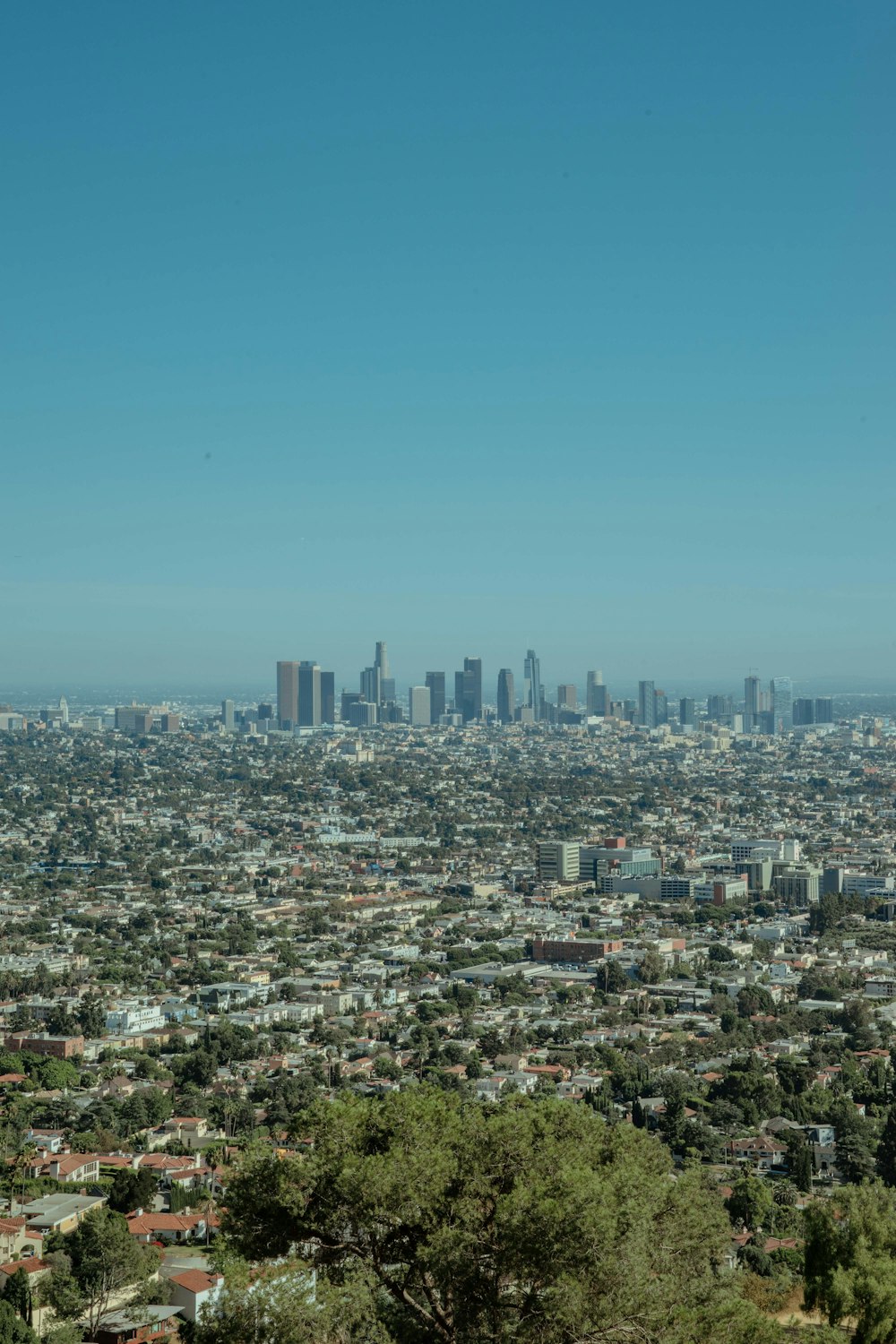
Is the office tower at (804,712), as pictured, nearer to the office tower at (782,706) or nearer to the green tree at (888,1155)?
the office tower at (782,706)

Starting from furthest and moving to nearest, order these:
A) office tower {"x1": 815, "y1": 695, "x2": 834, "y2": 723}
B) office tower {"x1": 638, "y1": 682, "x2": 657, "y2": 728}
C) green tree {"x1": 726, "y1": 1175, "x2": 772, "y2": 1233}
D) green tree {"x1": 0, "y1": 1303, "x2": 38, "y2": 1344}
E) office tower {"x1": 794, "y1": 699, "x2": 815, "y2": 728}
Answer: office tower {"x1": 815, "y1": 695, "x2": 834, "y2": 723}
office tower {"x1": 794, "y1": 699, "x2": 815, "y2": 728}
office tower {"x1": 638, "y1": 682, "x2": 657, "y2": 728}
green tree {"x1": 726, "y1": 1175, "x2": 772, "y2": 1233}
green tree {"x1": 0, "y1": 1303, "x2": 38, "y2": 1344}

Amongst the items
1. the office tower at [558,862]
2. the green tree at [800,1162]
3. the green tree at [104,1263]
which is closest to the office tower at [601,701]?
the office tower at [558,862]

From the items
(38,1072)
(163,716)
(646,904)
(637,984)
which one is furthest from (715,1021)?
Answer: (163,716)

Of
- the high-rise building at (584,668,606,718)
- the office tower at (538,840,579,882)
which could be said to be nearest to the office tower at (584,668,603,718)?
the high-rise building at (584,668,606,718)

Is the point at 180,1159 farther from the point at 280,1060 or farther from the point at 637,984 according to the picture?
the point at 637,984

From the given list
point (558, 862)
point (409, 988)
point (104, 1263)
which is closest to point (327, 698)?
point (558, 862)

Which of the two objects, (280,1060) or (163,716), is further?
(163,716)

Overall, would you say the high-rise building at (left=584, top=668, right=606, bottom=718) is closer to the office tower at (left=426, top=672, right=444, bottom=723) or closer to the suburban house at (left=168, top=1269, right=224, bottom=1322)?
the office tower at (left=426, top=672, right=444, bottom=723)
